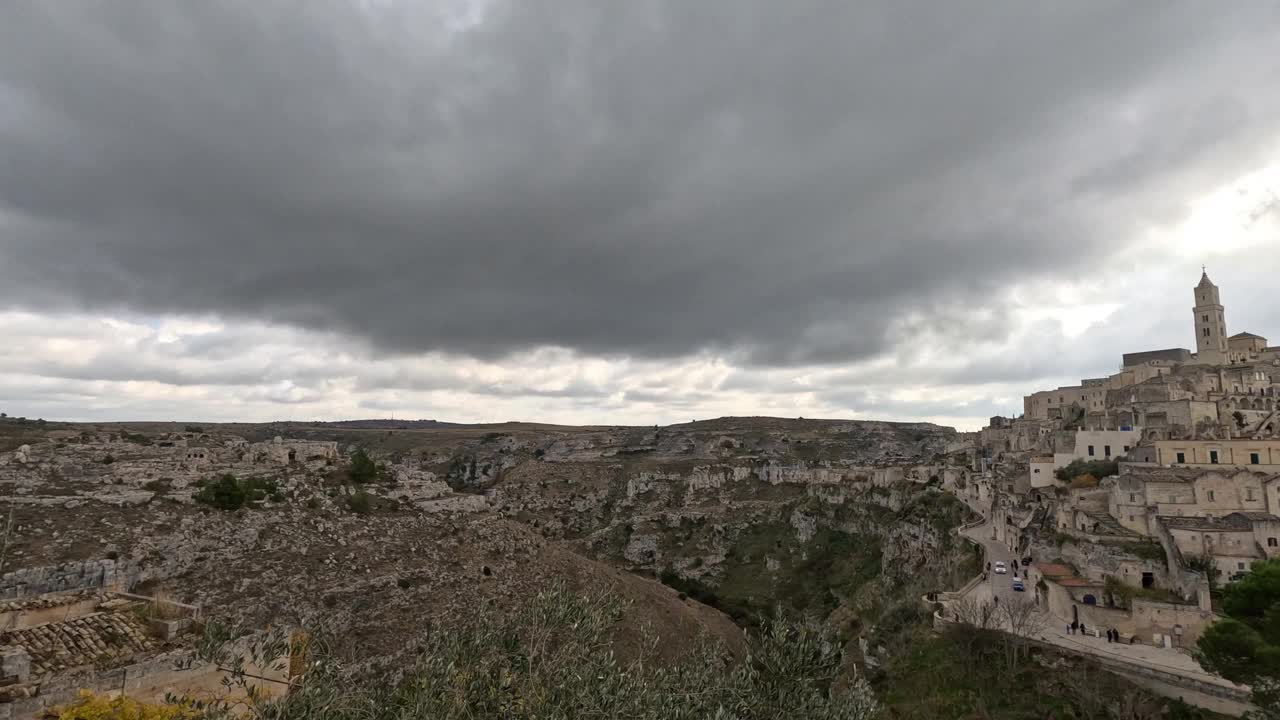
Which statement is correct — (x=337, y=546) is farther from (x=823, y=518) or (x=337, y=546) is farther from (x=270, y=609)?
(x=823, y=518)

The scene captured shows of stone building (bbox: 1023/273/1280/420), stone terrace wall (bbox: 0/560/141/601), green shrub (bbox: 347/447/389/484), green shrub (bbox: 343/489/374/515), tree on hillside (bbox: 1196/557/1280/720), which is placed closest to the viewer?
tree on hillside (bbox: 1196/557/1280/720)

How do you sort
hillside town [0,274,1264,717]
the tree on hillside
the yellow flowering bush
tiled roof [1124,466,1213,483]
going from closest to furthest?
the yellow flowering bush, hillside town [0,274,1264,717], the tree on hillside, tiled roof [1124,466,1213,483]

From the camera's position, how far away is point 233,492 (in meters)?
40.7

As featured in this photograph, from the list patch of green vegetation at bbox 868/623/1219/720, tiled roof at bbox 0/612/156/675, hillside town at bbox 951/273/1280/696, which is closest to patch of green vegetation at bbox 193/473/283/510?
tiled roof at bbox 0/612/156/675

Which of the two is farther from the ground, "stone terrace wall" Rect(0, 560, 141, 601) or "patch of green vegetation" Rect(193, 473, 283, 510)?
"patch of green vegetation" Rect(193, 473, 283, 510)

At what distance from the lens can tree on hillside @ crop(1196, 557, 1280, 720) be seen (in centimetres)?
2233

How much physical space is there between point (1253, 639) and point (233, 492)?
52146mm

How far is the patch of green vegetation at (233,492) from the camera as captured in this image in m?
40.2

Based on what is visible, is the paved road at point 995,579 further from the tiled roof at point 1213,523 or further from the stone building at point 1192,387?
the stone building at point 1192,387

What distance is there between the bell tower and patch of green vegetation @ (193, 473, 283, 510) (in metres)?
111

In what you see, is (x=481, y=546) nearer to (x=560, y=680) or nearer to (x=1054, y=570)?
(x=560, y=680)

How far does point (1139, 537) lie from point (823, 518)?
4837 cm

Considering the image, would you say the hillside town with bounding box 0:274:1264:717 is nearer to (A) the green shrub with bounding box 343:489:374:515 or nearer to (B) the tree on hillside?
(A) the green shrub with bounding box 343:489:374:515

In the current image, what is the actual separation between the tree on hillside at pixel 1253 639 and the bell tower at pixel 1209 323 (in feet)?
255
